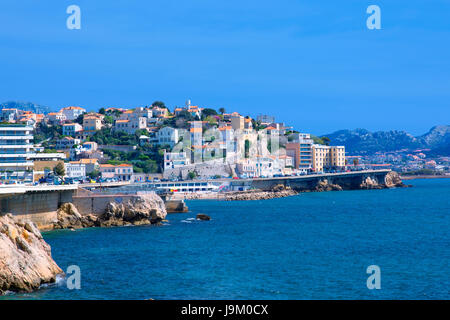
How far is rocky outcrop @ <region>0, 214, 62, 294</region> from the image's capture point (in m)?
20.0

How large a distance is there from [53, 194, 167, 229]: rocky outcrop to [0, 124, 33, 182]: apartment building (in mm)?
23414

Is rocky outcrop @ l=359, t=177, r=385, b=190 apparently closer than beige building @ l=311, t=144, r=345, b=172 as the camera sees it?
Yes

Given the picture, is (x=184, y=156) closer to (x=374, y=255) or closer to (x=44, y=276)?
(x=374, y=255)

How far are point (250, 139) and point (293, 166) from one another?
10.2 meters

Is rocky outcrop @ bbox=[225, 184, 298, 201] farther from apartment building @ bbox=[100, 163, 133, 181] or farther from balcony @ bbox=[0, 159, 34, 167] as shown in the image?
balcony @ bbox=[0, 159, 34, 167]

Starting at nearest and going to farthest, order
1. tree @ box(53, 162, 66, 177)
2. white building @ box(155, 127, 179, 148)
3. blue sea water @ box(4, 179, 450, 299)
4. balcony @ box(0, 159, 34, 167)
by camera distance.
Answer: blue sea water @ box(4, 179, 450, 299) → balcony @ box(0, 159, 34, 167) → tree @ box(53, 162, 66, 177) → white building @ box(155, 127, 179, 148)

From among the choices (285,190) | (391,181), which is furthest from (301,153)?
(285,190)

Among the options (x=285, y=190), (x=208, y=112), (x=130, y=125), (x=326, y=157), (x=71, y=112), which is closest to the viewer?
(x=285, y=190)

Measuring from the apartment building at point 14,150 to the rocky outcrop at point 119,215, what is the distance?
23.4 m

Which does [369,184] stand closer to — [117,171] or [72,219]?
[117,171]

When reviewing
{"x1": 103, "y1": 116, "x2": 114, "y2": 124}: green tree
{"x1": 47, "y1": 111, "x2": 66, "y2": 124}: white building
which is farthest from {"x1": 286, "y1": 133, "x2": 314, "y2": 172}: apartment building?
{"x1": 47, "y1": 111, "x2": 66, "y2": 124}: white building

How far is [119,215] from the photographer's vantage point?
139 feet

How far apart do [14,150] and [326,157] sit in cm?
8209
